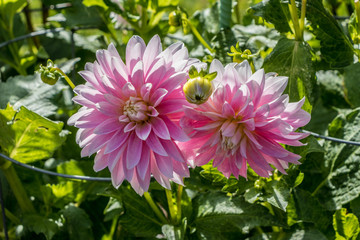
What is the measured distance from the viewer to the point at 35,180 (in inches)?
39.2

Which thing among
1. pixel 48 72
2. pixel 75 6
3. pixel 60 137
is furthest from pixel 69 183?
pixel 75 6

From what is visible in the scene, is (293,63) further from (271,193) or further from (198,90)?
(198,90)

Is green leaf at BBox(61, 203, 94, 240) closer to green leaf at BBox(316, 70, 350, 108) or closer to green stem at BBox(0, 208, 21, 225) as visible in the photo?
green stem at BBox(0, 208, 21, 225)

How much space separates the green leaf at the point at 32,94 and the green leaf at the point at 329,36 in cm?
47

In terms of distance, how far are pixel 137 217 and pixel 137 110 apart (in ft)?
1.02

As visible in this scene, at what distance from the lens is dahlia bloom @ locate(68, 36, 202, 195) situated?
21.2 inches

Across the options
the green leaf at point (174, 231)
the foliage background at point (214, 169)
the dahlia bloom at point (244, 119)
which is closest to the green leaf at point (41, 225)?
the foliage background at point (214, 169)

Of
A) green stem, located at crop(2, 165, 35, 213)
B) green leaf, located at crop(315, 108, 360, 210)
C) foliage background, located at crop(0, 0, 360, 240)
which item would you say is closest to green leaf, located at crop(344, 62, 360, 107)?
foliage background, located at crop(0, 0, 360, 240)

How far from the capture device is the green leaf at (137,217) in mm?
798

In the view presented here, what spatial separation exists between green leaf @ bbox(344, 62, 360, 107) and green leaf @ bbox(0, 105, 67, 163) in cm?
59

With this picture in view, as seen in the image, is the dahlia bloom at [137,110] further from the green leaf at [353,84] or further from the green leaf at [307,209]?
the green leaf at [353,84]

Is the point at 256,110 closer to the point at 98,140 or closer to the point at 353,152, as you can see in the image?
the point at 98,140

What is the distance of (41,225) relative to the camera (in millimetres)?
876

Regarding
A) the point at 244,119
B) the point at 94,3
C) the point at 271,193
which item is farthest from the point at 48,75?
the point at 94,3
